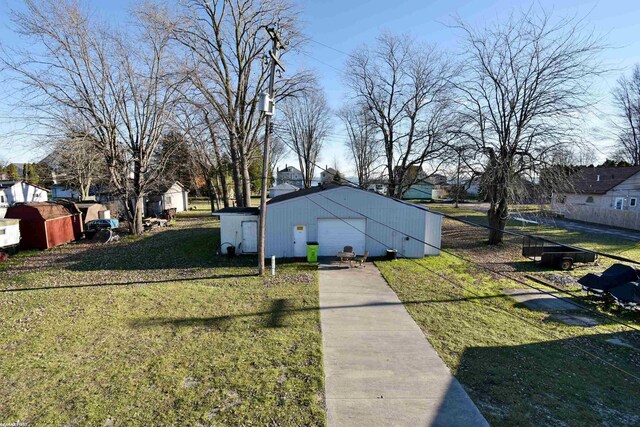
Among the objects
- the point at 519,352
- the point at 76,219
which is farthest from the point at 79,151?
the point at 519,352

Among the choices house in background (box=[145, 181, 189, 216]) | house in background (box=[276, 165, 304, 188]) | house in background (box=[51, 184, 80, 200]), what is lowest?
house in background (box=[145, 181, 189, 216])

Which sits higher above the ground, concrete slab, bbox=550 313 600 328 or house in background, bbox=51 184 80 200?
house in background, bbox=51 184 80 200

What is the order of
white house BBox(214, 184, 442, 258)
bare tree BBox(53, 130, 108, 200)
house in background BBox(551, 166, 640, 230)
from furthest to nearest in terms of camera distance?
house in background BBox(551, 166, 640, 230), bare tree BBox(53, 130, 108, 200), white house BBox(214, 184, 442, 258)

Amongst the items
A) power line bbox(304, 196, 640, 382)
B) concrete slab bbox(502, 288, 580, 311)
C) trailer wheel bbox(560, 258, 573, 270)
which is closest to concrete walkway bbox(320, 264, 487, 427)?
power line bbox(304, 196, 640, 382)

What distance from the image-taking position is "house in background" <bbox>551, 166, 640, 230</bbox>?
27984mm

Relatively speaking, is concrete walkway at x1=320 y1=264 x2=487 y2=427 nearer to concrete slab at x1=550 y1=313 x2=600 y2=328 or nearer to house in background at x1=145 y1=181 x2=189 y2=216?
concrete slab at x1=550 y1=313 x2=600 y2=328

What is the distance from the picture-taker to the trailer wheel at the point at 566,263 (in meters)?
15.5

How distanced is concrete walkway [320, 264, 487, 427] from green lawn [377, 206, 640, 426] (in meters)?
0.38

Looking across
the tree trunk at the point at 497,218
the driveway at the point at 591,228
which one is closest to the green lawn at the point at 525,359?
the tree trunk at the point at 497,218

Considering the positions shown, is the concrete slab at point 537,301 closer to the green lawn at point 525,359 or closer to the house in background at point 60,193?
the green lawn at point 525,359

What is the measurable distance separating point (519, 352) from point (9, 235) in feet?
71.0

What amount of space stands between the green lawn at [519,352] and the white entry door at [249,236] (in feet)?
22.1

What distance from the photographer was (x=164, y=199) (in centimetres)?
3528

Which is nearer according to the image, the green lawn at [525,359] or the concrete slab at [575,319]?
the green lawn at [525,359]
